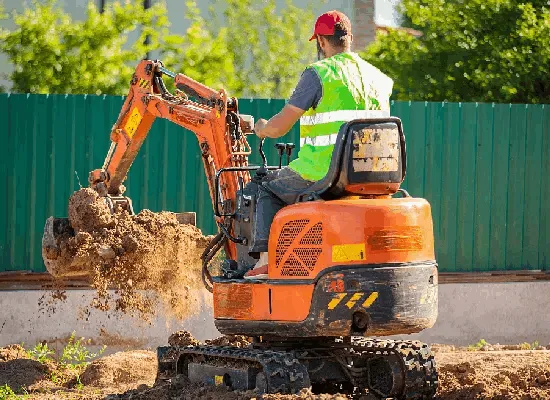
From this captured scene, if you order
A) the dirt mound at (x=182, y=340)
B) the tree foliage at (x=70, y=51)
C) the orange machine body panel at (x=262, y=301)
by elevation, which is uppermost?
the tree foliage at (x=70, y=51)

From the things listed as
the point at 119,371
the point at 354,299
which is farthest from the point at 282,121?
the point at 119,371

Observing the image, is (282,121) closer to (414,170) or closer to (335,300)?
(335,300)

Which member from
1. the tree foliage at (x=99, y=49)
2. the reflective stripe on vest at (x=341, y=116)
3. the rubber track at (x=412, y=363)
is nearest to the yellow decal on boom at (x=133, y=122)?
the reflective stripe on vest at (x=341, y=116)

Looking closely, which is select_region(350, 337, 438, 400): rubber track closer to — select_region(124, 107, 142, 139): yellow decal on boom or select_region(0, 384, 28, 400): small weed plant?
select_region(0, 384, 28, 400): small weed plant

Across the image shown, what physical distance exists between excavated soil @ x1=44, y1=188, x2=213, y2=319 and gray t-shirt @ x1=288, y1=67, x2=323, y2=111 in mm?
2599

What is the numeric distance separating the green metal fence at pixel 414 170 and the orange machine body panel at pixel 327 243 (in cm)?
452

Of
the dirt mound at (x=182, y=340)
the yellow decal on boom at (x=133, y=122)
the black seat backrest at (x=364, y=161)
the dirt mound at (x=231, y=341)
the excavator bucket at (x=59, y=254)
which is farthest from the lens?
the dirt mound at (x=182, y=340)

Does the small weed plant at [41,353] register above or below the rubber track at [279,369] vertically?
below

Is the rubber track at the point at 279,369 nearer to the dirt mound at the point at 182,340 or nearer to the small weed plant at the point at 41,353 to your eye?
the dirt mound at the point at 182,340

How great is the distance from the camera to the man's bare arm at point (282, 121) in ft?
27.1

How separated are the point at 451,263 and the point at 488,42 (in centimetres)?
443

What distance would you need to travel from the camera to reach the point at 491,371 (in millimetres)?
10203

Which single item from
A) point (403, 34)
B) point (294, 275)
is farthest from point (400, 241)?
point (403, 34)

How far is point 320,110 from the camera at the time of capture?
8.27 metres
